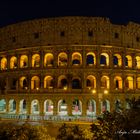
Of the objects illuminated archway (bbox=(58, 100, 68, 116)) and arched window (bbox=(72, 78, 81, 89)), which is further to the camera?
arched window (bbox=(72, 78, 81, 89))

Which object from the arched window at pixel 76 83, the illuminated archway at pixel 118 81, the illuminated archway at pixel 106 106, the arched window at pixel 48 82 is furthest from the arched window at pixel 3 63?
the illuminated archway at pixel 118 81

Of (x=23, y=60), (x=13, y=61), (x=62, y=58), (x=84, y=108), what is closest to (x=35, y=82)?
(x=23, y=60)

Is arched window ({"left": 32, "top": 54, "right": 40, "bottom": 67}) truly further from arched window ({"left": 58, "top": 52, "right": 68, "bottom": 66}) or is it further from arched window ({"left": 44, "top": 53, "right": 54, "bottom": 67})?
arched window ({"left": 58, "top": 52, "right": 68, "bottom": 66})

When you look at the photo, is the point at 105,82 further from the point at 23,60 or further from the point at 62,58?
the point at 23,60

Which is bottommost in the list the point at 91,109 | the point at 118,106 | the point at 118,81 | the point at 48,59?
the point at 91,109

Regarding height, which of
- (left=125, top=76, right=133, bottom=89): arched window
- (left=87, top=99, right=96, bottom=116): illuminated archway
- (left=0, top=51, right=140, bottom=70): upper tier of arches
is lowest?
(left=87, top=99, right=96, bottom=116): illuminated archway

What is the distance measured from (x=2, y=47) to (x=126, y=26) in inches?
689

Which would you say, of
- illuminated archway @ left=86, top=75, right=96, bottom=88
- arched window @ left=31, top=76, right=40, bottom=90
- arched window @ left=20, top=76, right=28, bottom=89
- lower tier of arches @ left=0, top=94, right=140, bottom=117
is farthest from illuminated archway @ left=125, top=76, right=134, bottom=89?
arched window @ left=20, top=76, right=28, bottom=89

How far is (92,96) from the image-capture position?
37281 millimetres

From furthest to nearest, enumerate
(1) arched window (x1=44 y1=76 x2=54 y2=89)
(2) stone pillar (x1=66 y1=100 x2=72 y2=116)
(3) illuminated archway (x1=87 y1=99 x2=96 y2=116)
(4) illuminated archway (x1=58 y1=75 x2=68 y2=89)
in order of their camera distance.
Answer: (1) arched window (x1=44 y1=76 x2=54 y2=89) < (4) illuminated archway (x1=58 y1=75 x2=68 y2=89) < (3) illuminated archway (x1=87 y1=99 x2=96 y2=116) < (2) stone pillar (x1=66 y1=100 x2=72 y2=116)

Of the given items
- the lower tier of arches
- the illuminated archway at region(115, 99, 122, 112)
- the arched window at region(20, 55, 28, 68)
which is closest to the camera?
the illuminated archway at region(115, 99, 122, 112)

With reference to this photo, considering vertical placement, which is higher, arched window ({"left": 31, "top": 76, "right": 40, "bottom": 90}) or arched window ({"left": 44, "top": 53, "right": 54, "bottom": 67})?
arched window ({"left": 44, "top": 53, "right": 54, "bottom": 67})

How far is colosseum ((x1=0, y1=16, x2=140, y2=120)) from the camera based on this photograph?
1485 inches

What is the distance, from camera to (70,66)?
38.1 metres
